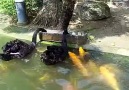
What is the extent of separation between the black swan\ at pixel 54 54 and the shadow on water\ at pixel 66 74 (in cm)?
13

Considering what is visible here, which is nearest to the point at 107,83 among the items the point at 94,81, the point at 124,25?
the point at 94,81

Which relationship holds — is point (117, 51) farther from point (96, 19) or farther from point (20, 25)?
point (20, 25)

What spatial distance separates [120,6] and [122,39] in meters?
3.33

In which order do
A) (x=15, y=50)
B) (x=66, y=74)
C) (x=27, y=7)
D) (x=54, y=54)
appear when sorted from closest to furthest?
(x=66, y=74) → (x=54, y=54) → (x=15, y=50) → (x=27, y=7)

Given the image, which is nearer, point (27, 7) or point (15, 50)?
point (15, 50)

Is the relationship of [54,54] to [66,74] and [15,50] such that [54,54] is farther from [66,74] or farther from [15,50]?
[15,50]

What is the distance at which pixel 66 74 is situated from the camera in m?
7.45

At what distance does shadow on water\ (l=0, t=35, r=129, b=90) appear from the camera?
22.7ft

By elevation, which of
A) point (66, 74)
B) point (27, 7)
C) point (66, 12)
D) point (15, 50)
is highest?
point (66, 12)

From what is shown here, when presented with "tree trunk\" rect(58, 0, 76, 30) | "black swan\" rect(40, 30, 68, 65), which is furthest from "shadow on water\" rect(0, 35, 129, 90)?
"tree trunk\" rect(58, 0, 76, 30)

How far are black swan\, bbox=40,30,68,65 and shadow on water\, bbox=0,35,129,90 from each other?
13 cm

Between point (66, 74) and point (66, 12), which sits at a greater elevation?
point (66, 12)

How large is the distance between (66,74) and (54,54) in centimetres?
72

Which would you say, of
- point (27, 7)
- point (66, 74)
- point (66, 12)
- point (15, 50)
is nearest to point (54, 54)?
point (66, 74)
